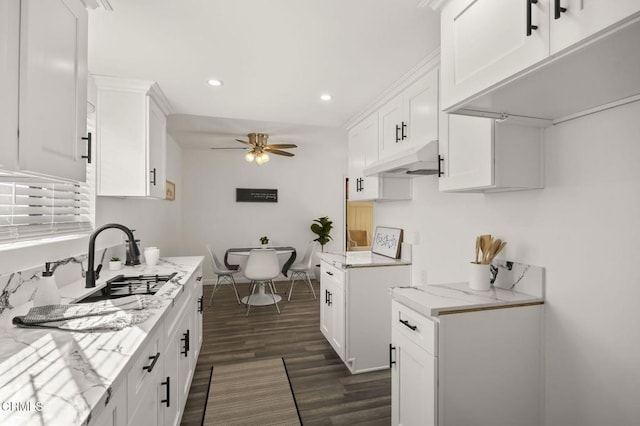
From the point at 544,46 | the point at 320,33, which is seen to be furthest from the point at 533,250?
the point at 320,33

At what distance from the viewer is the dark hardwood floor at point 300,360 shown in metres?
2.17

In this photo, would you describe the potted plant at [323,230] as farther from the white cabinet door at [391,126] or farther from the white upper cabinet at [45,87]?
the white upper cabinet at [45,87]

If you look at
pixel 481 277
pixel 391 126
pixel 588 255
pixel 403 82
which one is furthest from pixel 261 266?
pixel 588 255


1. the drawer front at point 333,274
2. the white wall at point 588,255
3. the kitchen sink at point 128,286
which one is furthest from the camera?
the drawer front at point 333,274

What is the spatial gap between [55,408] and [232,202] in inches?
214

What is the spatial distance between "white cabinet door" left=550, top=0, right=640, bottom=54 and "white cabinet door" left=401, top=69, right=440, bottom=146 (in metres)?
1.14

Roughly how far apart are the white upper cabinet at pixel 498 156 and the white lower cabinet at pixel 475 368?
646mm

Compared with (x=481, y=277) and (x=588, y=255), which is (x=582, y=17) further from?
(x=481, y=277)

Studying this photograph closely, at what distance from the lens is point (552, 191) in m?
1.62

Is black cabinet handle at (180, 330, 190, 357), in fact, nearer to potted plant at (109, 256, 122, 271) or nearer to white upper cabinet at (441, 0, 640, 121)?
potted plant at (109, 256, 122, 271)

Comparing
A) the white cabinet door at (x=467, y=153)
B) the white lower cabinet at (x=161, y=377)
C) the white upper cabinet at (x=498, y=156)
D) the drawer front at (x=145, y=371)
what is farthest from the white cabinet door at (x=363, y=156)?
the drawer front at (x=145, y=371)

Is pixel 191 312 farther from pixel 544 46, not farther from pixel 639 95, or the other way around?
pixel 639 95

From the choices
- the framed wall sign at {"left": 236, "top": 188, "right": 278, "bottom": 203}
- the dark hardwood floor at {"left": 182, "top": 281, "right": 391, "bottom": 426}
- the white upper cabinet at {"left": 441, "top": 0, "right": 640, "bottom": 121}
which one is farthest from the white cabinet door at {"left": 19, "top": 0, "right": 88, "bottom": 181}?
the framed wall sign at {"left": 236, "top": 188, "right": 278, "bottom": 203}

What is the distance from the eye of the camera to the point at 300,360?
9.52 feet
